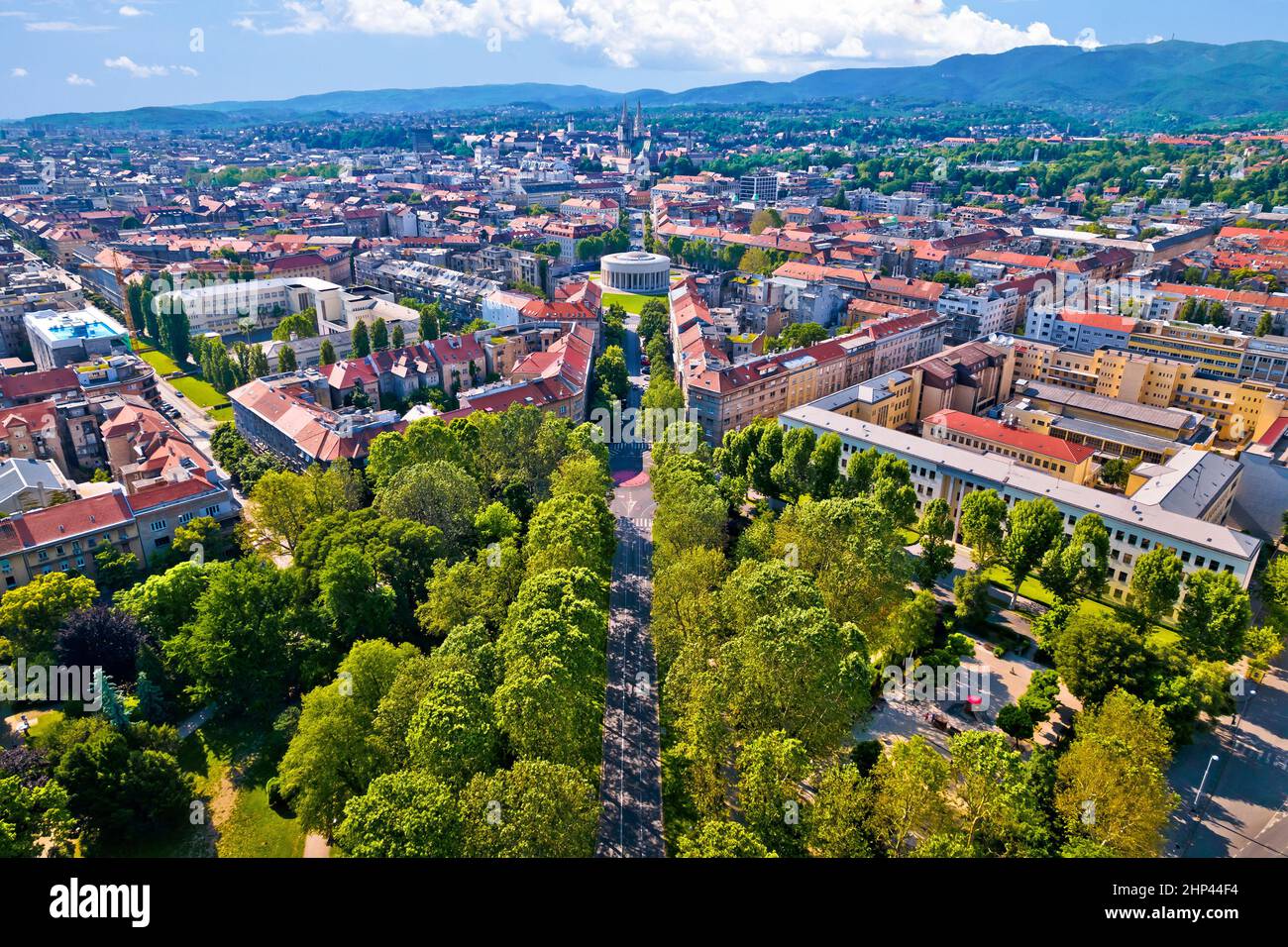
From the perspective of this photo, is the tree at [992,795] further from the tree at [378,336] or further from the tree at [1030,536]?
the tree at [378,336]

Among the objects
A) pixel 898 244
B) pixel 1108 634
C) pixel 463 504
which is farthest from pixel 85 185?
pixel 1108 634

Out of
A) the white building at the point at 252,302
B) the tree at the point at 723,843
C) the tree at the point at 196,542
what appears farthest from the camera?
the white building at the point at 252,302

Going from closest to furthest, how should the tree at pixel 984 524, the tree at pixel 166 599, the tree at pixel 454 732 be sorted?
the tree at pixel 454 732
the tree at pixel 166 599
the tree at pixel 984 524

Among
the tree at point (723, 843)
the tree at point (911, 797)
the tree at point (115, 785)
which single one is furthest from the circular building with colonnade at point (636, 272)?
the tree at point (723, 843)

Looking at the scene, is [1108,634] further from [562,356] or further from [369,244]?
[369,244]

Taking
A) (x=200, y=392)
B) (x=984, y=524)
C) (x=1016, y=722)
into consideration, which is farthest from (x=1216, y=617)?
(x=200, y=392)

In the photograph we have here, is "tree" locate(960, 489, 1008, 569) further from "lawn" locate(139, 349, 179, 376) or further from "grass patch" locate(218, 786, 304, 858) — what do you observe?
"lawn" locate(139, 349, 179, 376)

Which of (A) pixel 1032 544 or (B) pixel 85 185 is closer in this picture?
(A) pixel 1032 544

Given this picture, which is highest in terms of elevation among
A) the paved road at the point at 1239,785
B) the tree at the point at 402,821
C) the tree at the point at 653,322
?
the tree at the point at 653,322
